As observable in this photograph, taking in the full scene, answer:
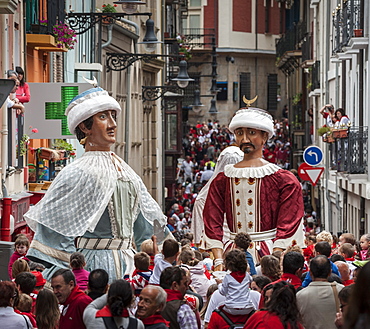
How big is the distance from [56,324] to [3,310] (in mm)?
359

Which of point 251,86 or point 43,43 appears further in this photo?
point 251,86

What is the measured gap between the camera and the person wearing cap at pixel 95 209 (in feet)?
30.1

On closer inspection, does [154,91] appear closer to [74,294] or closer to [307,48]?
[307,48]

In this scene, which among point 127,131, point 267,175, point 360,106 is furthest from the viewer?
point 127,131

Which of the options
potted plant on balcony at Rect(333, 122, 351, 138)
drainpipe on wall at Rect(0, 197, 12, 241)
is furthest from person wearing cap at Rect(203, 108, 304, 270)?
potted plant on balcony at Rect(333, 122, 351, 138)

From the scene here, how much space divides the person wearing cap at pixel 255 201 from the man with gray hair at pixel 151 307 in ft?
11.9

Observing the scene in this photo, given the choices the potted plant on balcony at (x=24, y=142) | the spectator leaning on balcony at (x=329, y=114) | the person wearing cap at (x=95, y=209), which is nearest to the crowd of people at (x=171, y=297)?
the person wearing cap at (x=95, y=209)

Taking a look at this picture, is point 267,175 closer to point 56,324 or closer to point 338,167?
point 56,324

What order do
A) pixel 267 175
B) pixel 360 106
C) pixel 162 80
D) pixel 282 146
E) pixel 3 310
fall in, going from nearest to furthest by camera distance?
1. pixel 3 310
2. pixel 267 175
3. pixel 360 106
4. pixel 162 80
5. pixel 282 146

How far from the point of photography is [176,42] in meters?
42.0

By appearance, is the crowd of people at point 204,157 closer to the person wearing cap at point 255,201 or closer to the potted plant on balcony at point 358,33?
the potted plant on balcony at point 358,33

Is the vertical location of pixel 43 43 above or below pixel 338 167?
above

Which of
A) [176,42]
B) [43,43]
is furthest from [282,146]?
[43,43]

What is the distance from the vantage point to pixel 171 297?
8.23m
